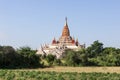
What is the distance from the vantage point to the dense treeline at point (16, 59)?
45562mm

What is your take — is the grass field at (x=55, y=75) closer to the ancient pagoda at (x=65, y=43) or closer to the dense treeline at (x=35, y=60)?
the dense treeline at (x=35, y=60)

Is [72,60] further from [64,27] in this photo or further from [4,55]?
[64,27]

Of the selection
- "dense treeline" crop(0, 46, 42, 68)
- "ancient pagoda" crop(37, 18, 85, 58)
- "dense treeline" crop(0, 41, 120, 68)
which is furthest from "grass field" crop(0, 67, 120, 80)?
"ancient pagoda" crop(37, 18, 85, 58)

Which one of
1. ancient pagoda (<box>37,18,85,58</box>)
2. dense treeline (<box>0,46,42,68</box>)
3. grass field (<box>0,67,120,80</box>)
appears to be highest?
ancient pagoda (<box>37,18,85,58</box>)

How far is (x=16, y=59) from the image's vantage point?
156ft

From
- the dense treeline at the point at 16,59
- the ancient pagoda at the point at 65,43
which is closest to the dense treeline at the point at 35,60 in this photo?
the dense treeline at the point at 16,59

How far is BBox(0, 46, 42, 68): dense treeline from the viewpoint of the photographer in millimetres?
45562

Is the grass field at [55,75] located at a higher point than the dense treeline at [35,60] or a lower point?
lower

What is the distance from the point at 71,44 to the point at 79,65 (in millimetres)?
39797

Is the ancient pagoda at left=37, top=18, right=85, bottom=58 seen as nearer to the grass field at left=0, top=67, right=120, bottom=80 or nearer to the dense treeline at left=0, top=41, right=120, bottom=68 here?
the dense treeline at left=0, top=41, right=120, bottom=68

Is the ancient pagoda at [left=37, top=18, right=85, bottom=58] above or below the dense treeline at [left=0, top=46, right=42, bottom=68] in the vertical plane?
above

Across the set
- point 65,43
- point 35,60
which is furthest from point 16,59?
point 65,43

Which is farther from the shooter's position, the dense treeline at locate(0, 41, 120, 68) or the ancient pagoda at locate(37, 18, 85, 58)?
the ancient pagoda at locate(37, 18, 85, 58)

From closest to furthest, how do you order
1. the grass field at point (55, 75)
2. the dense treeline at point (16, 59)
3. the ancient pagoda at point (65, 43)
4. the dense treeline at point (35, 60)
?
the grass field at point (55, 75), the dense treeline at point (16, 59), the dense treeline at point (35, 60), the ancient pagoda at point (65, 43)
